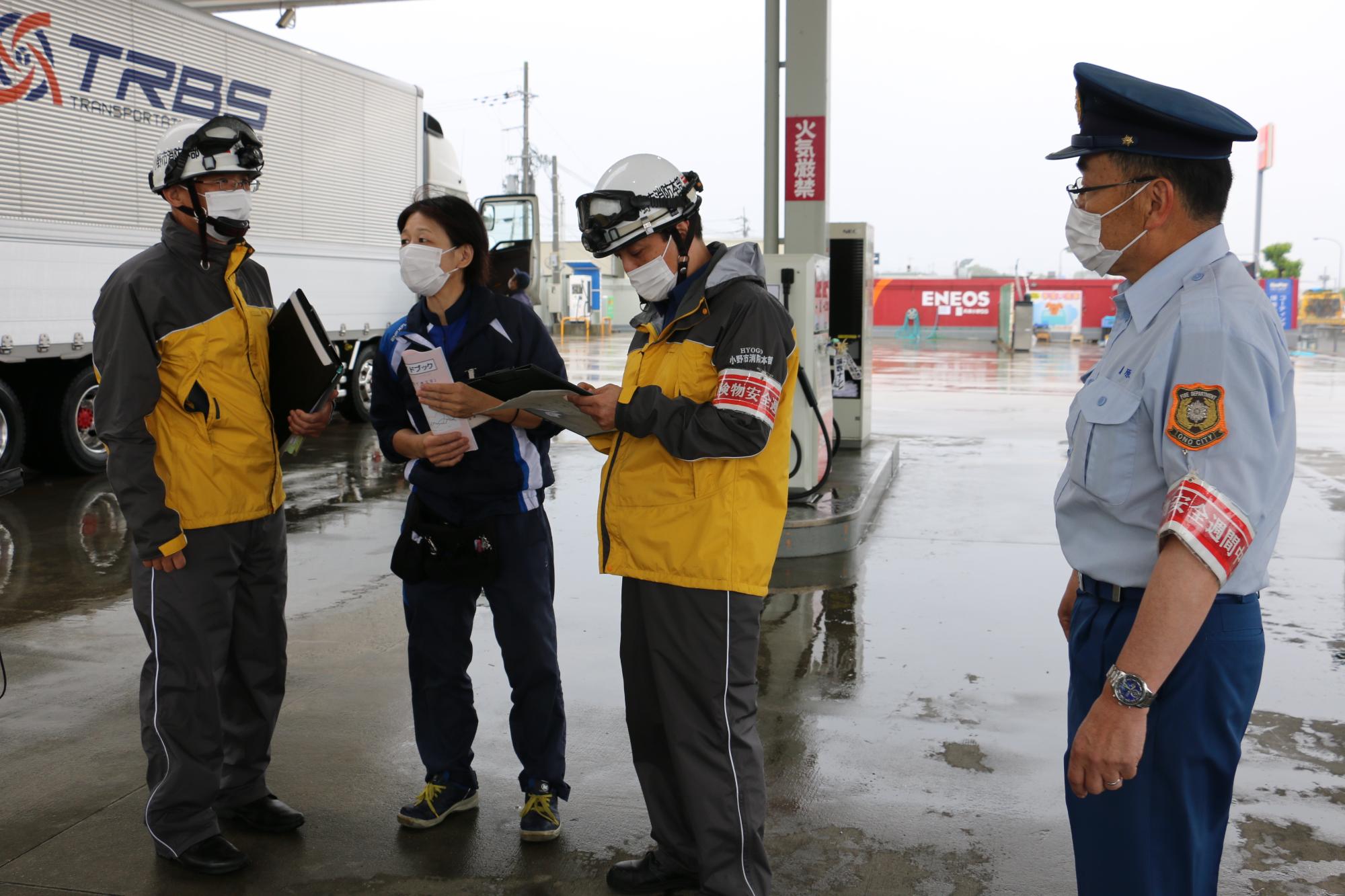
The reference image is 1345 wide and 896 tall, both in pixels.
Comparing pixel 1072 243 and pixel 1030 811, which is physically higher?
pixel 1072 243

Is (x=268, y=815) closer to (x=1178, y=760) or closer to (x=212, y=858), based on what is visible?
(x=212, y=858)

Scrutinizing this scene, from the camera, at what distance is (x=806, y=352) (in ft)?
26.4

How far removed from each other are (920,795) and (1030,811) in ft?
1.12

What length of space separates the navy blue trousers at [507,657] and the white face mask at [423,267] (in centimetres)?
73

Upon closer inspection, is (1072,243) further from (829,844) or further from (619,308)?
(619,308)

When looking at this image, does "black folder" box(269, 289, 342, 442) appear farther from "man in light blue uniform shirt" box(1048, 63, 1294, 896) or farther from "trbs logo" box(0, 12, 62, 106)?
"trbs logo" box(0, 12, 62, 106)

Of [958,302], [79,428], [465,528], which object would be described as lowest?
[79,428]

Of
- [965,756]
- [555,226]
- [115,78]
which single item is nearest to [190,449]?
[965,756]

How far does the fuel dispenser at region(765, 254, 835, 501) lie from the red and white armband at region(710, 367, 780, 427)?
15.0 feet

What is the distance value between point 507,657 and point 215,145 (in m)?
1.70

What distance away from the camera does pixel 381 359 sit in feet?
11.5

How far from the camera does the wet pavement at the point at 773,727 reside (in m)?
3.26

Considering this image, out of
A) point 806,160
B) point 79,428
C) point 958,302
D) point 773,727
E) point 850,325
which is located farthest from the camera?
point 958,302

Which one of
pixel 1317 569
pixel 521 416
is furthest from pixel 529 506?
pixel 1317 569
